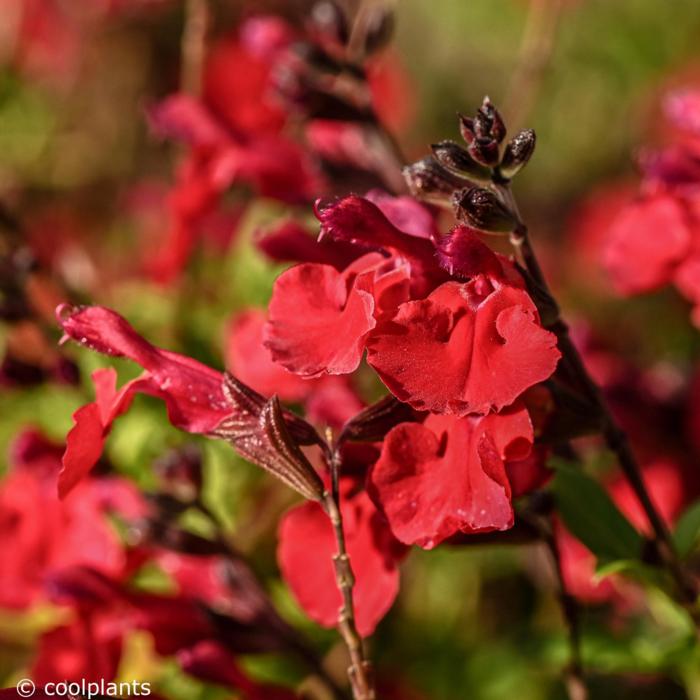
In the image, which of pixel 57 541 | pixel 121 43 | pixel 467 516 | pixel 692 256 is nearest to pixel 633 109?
pixel 121 43

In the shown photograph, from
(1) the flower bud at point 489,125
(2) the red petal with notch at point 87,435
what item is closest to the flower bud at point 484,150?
(1) the flower bud at point 489,125

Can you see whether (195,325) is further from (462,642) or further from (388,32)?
(462,642)

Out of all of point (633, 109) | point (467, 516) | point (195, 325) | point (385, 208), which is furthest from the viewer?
point (633, 109)

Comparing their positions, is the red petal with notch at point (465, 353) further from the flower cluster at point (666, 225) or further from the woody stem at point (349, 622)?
the flower cluster at point (666, 225)

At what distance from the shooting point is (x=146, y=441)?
1032 mm

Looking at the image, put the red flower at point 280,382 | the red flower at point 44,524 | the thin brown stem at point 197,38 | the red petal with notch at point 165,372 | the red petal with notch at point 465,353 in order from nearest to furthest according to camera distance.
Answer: the red petal with notch at point 465,353 < the red petal with notch at point 165,372 < the red flower at point 280,382 < the red flower at point 44,524 < the thin brown stem at point 197,38

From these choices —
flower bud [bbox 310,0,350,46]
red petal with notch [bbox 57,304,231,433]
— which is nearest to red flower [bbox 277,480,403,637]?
red petal with notch [bbox 57,304,231,433]

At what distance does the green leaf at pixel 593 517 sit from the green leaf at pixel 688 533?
1.2 inches

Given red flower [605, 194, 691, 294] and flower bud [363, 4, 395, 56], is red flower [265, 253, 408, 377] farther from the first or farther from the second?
flower bud [363, 4, 395, 56]

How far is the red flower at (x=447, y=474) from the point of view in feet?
1.92

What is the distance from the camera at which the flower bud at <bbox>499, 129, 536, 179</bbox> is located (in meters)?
0.61

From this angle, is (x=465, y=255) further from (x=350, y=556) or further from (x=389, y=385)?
(x=350, y=556)

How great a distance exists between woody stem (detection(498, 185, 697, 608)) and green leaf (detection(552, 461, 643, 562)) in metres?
0.02

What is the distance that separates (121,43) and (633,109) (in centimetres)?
122
